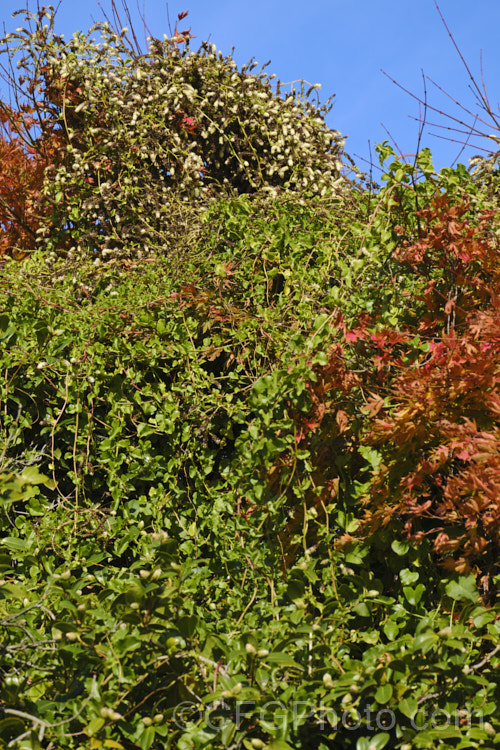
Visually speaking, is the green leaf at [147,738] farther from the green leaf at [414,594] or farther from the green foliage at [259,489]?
the green leaf at [414,594]

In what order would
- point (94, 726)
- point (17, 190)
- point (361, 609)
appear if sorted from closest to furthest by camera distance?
point (94, 726) → point (361, 609) → point (17, 190)

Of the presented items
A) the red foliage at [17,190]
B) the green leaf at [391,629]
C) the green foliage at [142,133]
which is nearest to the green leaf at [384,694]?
the green leaf at [391,629]

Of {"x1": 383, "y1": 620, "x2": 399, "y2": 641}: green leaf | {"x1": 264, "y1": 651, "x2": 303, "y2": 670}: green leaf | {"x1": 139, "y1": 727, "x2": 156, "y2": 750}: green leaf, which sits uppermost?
{"x1": 383, "y1": 620, "x2": 399, "y2": 641}: green leaf

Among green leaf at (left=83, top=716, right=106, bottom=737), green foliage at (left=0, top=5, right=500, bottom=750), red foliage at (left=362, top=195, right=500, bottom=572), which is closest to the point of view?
green leaf at (left=83, top=716, right=106, bottom=737)

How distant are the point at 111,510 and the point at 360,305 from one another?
1.16 meters

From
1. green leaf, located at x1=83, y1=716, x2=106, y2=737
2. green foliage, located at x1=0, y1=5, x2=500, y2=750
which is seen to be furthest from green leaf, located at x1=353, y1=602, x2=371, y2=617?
green leaf, located at x1=83, y1=716, x2=106, y2=737

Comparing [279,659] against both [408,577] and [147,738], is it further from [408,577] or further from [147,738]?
[408,577]

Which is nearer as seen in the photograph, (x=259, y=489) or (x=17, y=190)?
(x=259, y=489)

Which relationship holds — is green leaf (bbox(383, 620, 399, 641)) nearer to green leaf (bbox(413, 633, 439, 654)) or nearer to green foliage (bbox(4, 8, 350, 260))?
green leaf (bbox(413, 633, 439, 654))

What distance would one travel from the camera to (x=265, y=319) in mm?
2561

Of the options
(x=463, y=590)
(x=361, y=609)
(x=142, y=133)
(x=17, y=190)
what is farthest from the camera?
(x=17, y=190)

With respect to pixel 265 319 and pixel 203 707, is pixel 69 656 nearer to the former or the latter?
pixel 203 707

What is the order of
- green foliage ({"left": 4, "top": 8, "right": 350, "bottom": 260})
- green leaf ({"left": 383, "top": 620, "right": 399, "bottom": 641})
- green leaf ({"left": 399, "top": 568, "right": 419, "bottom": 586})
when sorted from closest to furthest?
green leaf ({"left": 383, "top": 620, "right": 399, "bottom": 641}) < green leaf ({"left": 399, "top": 568, "right": 419, "bottom": 586}) < green foliage ({"left": 4, "top": 8, "right": 350, "bottom": 260})

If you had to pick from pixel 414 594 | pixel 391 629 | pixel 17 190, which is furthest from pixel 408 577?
pixel 17 190
